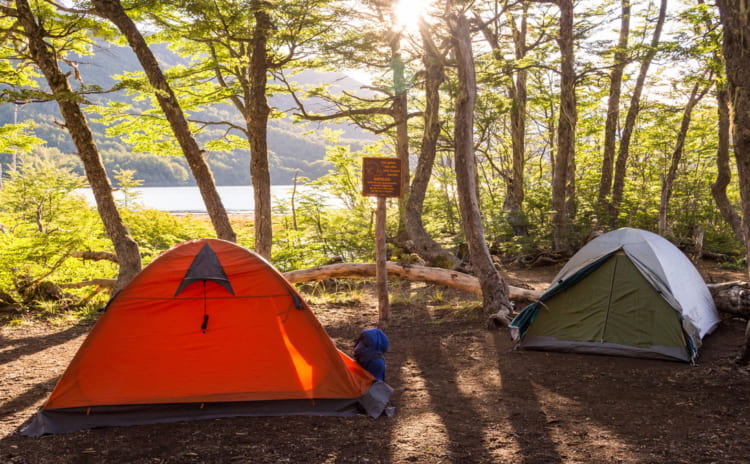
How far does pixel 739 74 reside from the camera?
4.90 meters

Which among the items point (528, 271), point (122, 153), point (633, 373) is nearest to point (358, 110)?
point (528, 271)

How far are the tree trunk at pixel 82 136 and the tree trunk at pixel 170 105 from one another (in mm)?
1013

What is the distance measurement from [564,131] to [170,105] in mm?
9595

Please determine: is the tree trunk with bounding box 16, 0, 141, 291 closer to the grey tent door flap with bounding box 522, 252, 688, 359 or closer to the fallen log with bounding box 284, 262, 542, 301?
the fallen log with bounding box 284, 262, 542, 301

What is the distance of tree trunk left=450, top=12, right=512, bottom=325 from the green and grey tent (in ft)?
4.07

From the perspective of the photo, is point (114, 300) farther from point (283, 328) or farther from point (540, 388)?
point (540, 388)

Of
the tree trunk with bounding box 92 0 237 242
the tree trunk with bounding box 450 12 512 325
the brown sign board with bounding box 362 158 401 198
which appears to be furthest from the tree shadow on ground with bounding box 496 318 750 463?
the tree trunk with bounding box 92 0 237 242

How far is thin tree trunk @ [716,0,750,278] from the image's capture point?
4.77m

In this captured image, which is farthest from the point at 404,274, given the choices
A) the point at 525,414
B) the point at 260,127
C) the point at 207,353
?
the point at 207,353

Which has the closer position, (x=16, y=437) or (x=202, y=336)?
(x=16, y=437)

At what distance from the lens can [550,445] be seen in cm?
370

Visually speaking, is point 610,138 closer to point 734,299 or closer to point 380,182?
point 734,299

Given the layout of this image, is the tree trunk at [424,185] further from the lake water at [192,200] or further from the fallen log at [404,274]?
the lake water at [192,200]

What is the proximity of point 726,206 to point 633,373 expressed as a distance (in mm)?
8084
